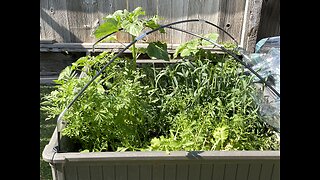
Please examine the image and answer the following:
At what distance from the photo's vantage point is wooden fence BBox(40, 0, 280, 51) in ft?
8.48

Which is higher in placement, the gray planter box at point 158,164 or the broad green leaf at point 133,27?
the broad green leaf at point 133,27

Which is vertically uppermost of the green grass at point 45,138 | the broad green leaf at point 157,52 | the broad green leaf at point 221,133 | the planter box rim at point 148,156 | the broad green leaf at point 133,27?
the broad green leaf at point 133,27

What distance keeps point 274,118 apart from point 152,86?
68cm

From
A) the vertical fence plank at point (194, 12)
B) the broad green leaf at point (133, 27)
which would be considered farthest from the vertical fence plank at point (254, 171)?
the vertical fence plank at point (194, 12)

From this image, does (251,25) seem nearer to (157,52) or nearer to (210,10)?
(210,10)

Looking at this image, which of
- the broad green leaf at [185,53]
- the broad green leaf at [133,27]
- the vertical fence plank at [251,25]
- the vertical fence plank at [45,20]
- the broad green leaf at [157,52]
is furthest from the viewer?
the vertical fence plank at [45,20]

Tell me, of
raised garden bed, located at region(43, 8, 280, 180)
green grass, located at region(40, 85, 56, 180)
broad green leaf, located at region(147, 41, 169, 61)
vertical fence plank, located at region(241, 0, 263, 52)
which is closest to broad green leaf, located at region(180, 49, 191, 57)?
raised garden bed, located at region(43, 8, 280, 180)

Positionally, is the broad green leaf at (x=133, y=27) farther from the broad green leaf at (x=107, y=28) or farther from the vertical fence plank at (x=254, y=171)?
the vertical fence plank at (x=254, y=171)

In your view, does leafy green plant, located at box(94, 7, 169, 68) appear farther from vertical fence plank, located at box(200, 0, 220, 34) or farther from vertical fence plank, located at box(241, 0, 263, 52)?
vertical fence plank, located at box(241, 0, 263, 52)

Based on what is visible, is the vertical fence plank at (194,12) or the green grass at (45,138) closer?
the green grass at (45,138)

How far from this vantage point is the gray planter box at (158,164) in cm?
142

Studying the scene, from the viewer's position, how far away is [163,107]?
6.01 feet

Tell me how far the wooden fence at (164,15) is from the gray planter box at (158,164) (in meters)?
1.36

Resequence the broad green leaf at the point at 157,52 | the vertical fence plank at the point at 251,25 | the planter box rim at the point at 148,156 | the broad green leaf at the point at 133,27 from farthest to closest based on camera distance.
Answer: the vertical fence plank at the point at 251,25 < the broad green leaf at the point at 157,52 < the broad green leaf at the point at 133,27 < the planter box rim at the point at 148,156
